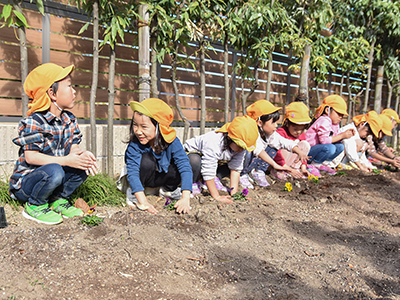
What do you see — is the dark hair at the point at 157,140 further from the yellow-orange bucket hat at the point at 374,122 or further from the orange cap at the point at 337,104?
the yellow-orange bucket hat at the point at 374,122

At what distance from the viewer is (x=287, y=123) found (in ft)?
14.6

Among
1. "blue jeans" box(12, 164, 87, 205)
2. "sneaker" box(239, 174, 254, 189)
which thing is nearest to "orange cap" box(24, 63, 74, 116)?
"blue jeans" box(12, 164, 87, 205)

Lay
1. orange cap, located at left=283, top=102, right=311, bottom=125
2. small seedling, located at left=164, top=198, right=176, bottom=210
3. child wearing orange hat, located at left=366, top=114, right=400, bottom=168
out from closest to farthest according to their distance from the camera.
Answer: small seedling, located at left=164, top=198, right=176, bottom=210, orange cap, located at left=283, top=102, right=311, bottom=125, child wearing orange hat, located at left=366, top=114, right=400, bottom=168

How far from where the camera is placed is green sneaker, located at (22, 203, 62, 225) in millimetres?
2328

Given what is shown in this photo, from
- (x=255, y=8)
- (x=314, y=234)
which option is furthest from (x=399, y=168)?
(x=314, y=234)

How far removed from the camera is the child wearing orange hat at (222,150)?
3.03 metres

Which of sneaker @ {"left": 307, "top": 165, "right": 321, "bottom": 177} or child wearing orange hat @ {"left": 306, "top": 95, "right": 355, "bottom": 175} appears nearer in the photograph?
sneaker @ {"left": 307, "top": 165, "right": 321, "bottom": 177}

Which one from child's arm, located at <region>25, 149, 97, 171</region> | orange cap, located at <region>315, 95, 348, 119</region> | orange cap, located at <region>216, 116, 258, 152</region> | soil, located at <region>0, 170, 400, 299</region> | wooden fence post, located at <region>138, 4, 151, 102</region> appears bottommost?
soil, located at <region>0, 170, 400, 299</region>

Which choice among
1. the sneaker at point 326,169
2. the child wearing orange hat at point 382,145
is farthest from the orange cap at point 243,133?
the child wearing orange hat at point 382,145

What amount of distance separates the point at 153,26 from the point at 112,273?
2.77 meters

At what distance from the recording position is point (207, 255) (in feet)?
6.66

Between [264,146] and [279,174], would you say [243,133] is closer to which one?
[264,146]

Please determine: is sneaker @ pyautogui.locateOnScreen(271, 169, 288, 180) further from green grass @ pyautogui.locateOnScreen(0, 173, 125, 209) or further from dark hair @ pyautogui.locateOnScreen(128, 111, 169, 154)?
green grass @ pyautogui.locateOnScreen(0, 173, 125, 209)

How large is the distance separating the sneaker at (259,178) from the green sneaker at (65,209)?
2.17 metres
